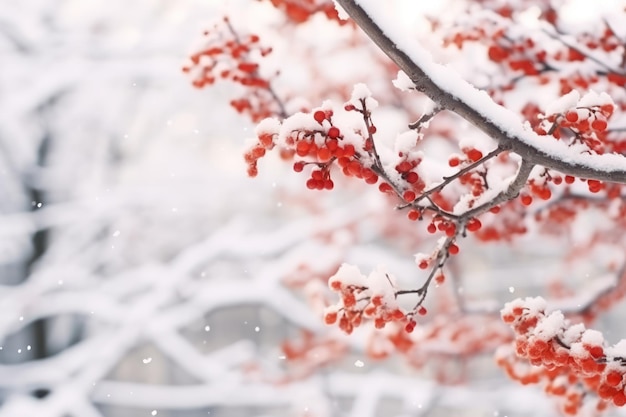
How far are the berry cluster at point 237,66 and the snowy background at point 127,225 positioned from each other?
412cm

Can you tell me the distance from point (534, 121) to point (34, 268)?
5.66 m

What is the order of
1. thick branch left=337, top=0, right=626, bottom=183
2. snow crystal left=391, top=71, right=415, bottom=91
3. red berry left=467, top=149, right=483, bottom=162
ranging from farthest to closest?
1. red berry left=467, top=149, right=483, bottom=162
2. snow crystal left=391, top=71, right=415, bottom=91
3. thick branch left=337, top=0, right=626, bottom=183

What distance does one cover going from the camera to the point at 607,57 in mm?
2074

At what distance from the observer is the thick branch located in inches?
40.2

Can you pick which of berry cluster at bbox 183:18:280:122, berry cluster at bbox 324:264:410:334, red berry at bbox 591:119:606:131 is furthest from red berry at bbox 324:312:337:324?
berry cluster at bbox 183:18:280:122

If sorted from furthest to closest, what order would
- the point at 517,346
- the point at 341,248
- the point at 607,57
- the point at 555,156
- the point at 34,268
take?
1. the point at 341,248
2. the point at 34,268
3. the point at 607,57
4. the point at 517,346
5. the point at 555,156

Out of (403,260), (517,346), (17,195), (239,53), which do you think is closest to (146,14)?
(17,195)

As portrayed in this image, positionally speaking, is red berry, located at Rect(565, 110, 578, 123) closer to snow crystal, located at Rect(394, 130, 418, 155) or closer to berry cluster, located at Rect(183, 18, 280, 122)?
snow crystal, located at Rect(394, 130, 418, 155)

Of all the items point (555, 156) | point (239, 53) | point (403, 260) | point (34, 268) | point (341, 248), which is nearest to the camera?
point (555, 156)

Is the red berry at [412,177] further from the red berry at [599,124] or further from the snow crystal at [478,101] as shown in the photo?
the red berry at [599,124]

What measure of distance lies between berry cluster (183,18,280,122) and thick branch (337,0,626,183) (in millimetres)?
952

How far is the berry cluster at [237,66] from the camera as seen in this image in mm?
1939

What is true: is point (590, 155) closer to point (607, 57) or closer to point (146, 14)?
point (607, 57)

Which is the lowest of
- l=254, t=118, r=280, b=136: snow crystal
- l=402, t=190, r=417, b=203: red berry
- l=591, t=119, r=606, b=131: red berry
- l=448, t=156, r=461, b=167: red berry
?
l=448, t=156, r=461, b=167: red berry
